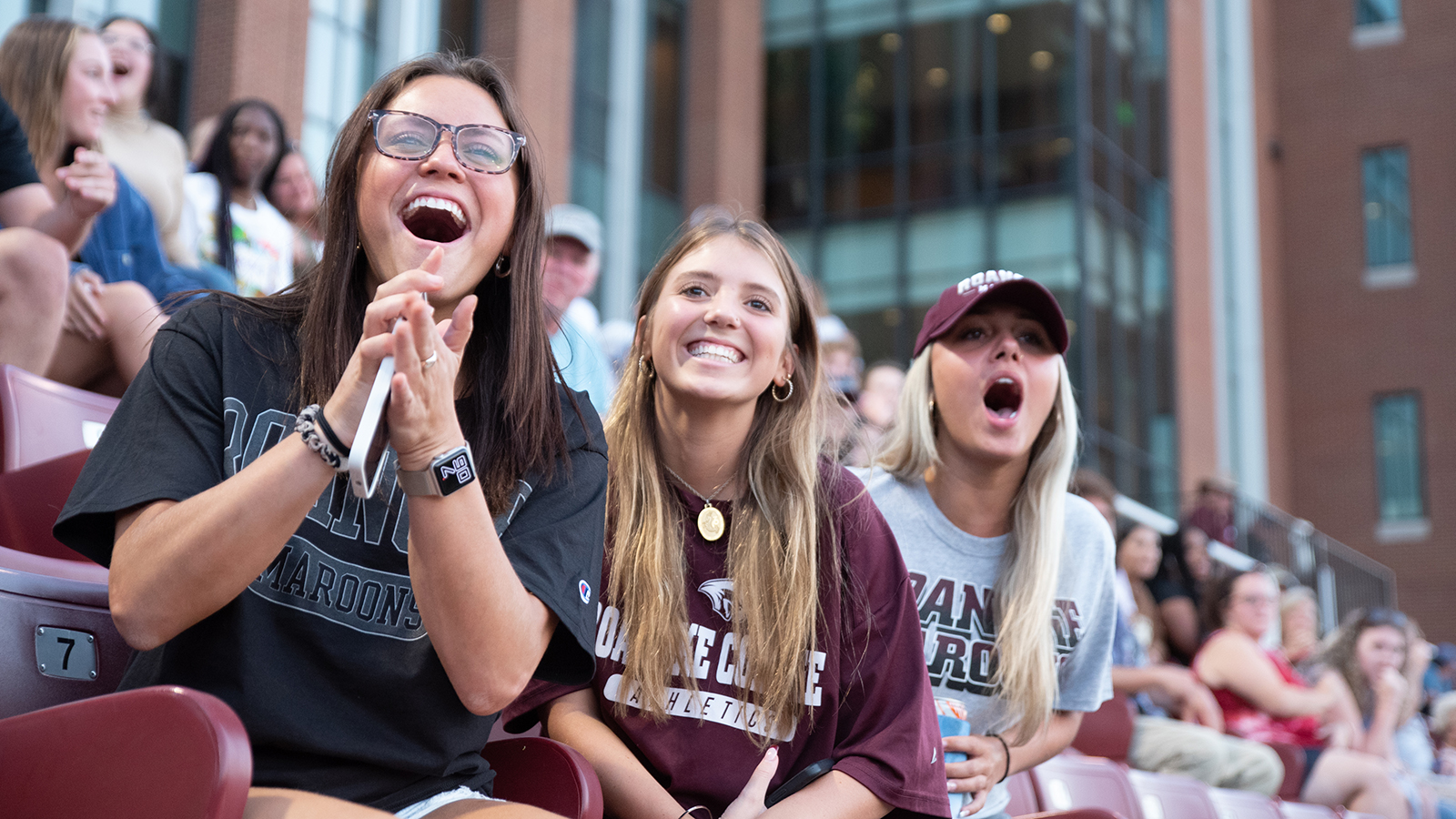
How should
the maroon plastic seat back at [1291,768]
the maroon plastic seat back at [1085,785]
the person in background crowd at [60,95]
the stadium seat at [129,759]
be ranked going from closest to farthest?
the stadium seat at [129,759], the person in background crowd at [60,95], the maroon plastic seat back at [1085,785], the maroon plastic seat back at [1291,768]

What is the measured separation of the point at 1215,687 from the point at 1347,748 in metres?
1.43

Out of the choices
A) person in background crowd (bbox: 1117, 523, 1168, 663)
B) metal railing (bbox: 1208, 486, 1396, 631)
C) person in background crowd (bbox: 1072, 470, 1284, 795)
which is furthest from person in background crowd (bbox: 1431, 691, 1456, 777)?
metal railing (bbox: 1208, 486, 1396, 631)

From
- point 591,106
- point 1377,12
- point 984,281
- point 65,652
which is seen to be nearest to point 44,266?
point 65,652

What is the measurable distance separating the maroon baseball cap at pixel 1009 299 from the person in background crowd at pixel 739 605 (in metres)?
0.63

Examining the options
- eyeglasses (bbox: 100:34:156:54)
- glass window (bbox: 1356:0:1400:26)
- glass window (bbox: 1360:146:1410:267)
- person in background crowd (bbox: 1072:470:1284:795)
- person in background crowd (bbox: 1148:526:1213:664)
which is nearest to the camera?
eyeglasses (bbox: 100:34:156:54)

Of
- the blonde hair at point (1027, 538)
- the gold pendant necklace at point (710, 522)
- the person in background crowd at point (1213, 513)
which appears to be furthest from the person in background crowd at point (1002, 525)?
the person in background crowd at point (1213, 513)

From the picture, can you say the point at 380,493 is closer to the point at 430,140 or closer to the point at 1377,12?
the point at 430,140

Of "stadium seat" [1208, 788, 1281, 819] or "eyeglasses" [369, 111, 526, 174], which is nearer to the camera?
"eyeglasses" [369, 111, 526, 174]

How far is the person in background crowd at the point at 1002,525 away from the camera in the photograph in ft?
10.1

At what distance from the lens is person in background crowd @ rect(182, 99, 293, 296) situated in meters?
5.30

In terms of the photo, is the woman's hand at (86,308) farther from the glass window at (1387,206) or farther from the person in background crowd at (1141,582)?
the glass window at (1387,206)

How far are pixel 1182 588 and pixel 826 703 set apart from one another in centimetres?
733

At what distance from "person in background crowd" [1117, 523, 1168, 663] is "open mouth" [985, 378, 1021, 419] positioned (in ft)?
17.3

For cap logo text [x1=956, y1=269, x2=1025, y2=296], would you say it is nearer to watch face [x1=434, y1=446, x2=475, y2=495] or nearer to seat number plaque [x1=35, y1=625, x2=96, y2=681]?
watch face [x1=434, y1=446, x2=475, y2=495]
